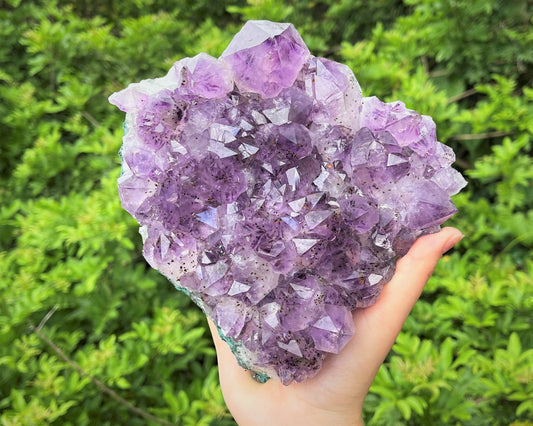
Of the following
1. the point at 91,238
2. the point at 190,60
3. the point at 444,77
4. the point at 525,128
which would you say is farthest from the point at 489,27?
the point at 91,238

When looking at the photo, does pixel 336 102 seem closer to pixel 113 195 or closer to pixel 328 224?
pixel 328 224

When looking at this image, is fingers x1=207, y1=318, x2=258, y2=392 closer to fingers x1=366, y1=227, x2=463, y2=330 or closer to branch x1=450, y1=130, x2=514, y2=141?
fingers x1=366, y1=227, x2=463, y2=330

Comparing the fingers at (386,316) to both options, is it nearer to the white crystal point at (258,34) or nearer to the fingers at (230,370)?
the fingers at (230,370)

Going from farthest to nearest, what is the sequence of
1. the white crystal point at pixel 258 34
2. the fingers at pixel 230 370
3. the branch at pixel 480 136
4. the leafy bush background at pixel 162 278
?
the branch at pixel 480 136, the leafy bush background at pixel 162 278, the fingers at pixel 230 370, the white crystal point at pixel 258 34

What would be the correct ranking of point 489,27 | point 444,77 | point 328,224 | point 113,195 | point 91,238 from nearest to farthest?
point 328,224 → point 91,238 → point 113,195 → point 489,27 → point 444,77

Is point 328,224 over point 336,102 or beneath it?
beneath

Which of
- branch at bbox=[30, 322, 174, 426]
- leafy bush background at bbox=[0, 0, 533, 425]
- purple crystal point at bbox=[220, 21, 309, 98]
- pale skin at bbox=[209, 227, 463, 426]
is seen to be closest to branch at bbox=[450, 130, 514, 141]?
leafy bush background at bbox=[0, 0, 533, 425]

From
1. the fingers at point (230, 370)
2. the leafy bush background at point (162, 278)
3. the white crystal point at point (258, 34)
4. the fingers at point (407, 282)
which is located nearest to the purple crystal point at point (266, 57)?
the white crystal point at point (258, 34)
